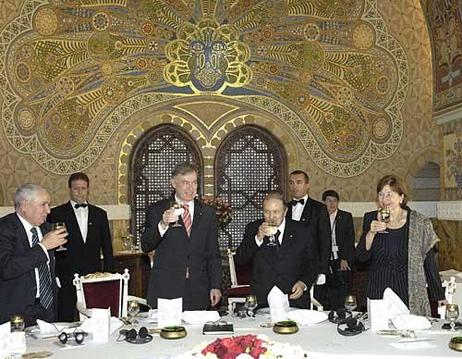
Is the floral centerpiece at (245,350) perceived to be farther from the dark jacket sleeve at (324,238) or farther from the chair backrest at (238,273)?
the chair backrest at (238,273)

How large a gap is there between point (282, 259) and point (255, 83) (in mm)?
5401

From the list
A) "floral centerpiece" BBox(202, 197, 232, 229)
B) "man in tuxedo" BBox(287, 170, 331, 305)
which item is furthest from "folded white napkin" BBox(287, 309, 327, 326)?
"floral centerpiece" BBox(202, 197, 232, 229)

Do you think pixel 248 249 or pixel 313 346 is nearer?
pixel 313 346

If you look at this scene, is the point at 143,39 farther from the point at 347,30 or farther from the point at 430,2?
the point at 430,2

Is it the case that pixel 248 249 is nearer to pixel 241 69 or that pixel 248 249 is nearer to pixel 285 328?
pixel 285 328

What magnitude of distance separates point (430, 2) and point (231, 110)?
310cm

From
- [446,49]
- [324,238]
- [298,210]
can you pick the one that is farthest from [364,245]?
[446,49]

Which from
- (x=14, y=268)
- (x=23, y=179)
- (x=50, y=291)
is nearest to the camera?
(x=14, y=268)

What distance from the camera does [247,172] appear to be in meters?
9.99

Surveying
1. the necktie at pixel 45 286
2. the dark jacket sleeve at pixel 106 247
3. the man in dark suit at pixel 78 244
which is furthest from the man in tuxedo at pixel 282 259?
the man in dark suit at pixel 78 244

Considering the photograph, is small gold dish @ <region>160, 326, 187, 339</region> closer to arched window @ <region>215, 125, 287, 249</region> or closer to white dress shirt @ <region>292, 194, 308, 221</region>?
white dress shirt @ <region>292, 194, 308, 221</region>

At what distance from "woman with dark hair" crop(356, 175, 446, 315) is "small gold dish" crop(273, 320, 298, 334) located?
39.6 inches

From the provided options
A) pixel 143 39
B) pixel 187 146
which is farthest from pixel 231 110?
pixel 143 39

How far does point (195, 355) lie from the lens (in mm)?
2613
